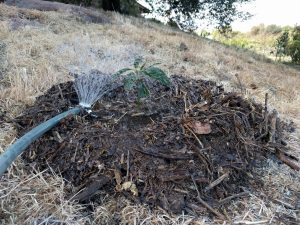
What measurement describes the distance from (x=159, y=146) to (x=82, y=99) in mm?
709

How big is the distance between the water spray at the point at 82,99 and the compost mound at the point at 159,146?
5cm

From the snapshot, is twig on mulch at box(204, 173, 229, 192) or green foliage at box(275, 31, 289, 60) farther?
green foliage at box(275, 31, 289, 60)

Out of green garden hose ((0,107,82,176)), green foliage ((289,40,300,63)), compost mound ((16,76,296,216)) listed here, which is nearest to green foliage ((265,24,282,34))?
green foliage ((289,40,300,63))

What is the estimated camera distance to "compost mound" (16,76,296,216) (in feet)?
6.16

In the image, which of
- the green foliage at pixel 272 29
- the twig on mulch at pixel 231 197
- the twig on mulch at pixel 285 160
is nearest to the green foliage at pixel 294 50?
the green foliage at pixel 272 29

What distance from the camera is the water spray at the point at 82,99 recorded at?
190 centimetres

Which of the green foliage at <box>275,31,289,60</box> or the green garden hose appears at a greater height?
the green foliage at <box>275,31,289,60</box>

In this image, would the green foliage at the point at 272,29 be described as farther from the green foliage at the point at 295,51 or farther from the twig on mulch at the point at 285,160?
the twig on mulch at the point at 285,160

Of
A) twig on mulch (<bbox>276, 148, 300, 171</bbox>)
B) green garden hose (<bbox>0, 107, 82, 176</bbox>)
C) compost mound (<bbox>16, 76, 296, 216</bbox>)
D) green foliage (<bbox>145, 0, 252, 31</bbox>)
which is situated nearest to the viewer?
green garden hose (<bbox>0, 107, 82, 176</bbox>)

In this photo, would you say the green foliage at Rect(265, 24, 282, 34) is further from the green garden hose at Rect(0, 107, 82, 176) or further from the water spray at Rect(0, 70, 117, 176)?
the green garden hose at Rect(0, 107, 82, 176)

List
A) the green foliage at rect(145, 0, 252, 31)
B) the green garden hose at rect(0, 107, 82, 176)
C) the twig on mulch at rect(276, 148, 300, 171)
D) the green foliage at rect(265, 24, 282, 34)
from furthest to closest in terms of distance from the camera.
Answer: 1. the green foliage at rect(265, 24, 282, 34)
2. the green foliage at rect(145, 0, 252, 31)
3. the twig on mulch at rect(276, 148, 300, 171)
4. the green garden hose at rect(0, 107, 82, 176)

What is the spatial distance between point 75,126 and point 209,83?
126 cm

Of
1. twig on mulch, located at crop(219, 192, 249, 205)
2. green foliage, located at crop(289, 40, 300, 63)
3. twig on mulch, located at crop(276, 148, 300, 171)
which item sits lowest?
twig on mulch, located at crop(219, 192, 249, 205)

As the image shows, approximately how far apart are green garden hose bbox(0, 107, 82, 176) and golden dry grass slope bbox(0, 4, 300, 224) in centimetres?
19
